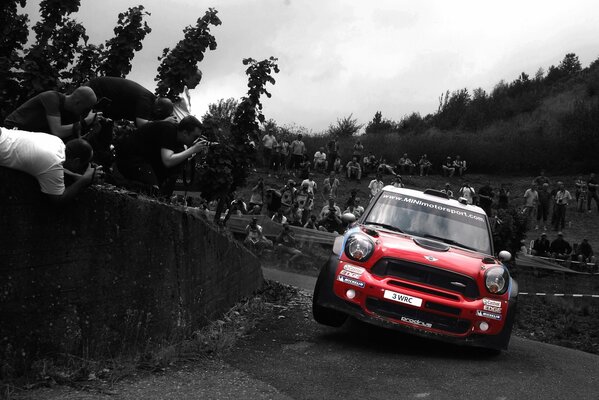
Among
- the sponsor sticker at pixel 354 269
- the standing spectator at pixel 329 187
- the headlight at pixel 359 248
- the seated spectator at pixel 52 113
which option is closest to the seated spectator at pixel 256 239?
the headlight at pixel 359 248

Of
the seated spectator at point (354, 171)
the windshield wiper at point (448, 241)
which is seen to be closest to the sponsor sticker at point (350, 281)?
the windshield wiper at point (448, 241)

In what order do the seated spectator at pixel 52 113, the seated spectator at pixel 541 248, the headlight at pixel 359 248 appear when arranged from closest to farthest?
the seated spectator at pixel 52 113 < the headlight at pixel 359 248 < the seated spectator at pixel 541 248

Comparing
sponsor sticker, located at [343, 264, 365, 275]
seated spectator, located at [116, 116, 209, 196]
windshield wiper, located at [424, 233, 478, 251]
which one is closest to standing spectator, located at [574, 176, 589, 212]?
windshield wiper, located at [424, 233, 478, 251]

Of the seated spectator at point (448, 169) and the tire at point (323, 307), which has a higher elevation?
the seated spectator at point (448, 169)

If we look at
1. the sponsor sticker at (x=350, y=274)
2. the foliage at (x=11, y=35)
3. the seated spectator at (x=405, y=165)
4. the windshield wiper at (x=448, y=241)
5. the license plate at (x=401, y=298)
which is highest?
the seated spectator at (x=405, y=165)

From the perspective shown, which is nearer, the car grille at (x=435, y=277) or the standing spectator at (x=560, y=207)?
the car grille at (x=435, y=277)

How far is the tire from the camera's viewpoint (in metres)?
8.95

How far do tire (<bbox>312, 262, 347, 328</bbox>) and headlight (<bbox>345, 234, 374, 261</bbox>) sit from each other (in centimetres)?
30

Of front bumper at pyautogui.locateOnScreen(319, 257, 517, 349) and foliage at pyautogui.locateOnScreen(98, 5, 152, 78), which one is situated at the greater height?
foliage at pyautogui.locateOnScreen(98, 5, 152, 78)

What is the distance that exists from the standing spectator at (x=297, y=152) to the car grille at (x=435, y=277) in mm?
28357

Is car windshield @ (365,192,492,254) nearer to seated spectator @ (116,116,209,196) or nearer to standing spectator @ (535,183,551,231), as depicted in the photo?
seated spectator @ (116,116,209,196)

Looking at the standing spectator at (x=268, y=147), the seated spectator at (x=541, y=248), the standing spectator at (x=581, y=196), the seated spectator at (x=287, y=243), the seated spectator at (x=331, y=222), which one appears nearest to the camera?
the seated spectator at (x=287, y=243)

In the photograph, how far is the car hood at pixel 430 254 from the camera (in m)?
8.77

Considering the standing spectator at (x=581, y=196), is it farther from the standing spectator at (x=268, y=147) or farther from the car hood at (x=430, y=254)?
the car hood at (x=430, y=254)
